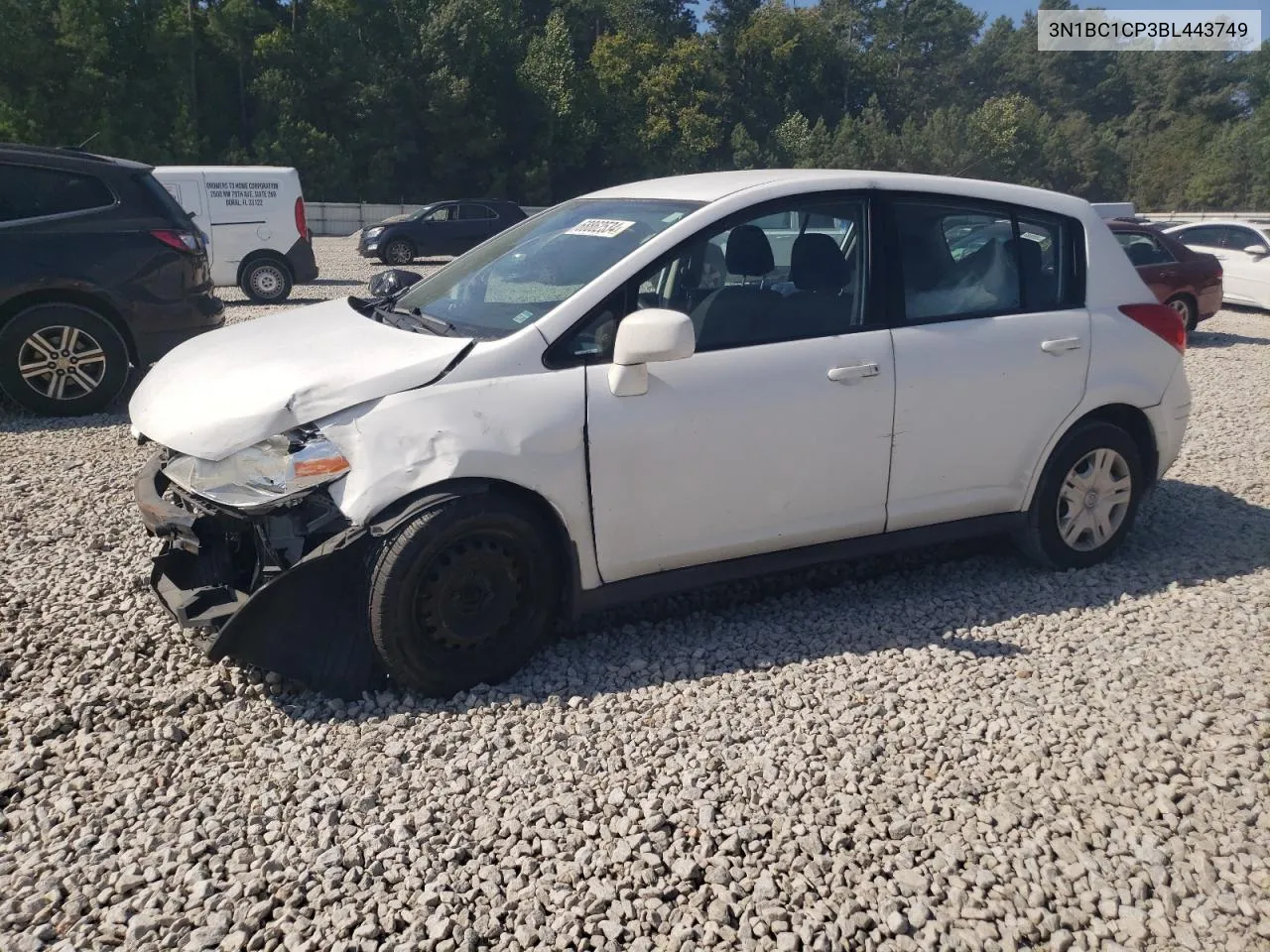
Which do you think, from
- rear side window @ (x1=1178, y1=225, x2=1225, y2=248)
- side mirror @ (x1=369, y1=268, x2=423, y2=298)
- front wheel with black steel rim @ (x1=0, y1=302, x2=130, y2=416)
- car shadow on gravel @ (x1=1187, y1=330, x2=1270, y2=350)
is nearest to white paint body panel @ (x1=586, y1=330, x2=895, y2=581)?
side mirror @ (x1=369, y1=268, x2=423, y2=298)

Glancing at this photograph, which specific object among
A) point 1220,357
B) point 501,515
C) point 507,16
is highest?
point 507,16

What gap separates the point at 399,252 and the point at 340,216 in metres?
17.6

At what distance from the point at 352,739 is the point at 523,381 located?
133cm

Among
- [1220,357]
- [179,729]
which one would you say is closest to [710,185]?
[179,729]

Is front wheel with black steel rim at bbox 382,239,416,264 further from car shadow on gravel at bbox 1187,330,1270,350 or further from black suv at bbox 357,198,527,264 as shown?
car shadow on gravel at bbox 1187,330,1270,350

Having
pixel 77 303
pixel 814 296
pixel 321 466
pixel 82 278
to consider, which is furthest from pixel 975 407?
pixel 77 303

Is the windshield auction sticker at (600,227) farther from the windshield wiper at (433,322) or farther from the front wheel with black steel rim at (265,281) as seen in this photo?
the front wheel with black steel rim at (265,281)

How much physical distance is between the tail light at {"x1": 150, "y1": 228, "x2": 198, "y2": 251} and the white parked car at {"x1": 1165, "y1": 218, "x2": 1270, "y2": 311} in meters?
13.3

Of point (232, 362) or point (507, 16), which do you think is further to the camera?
point (507, 16)

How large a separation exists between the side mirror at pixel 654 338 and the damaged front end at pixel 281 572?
3.54 feet

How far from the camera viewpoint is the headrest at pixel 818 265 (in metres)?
4.35

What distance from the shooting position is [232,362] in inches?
155

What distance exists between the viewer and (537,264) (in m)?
4.36

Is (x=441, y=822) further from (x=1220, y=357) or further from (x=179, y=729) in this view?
(x=1220, y=357)
